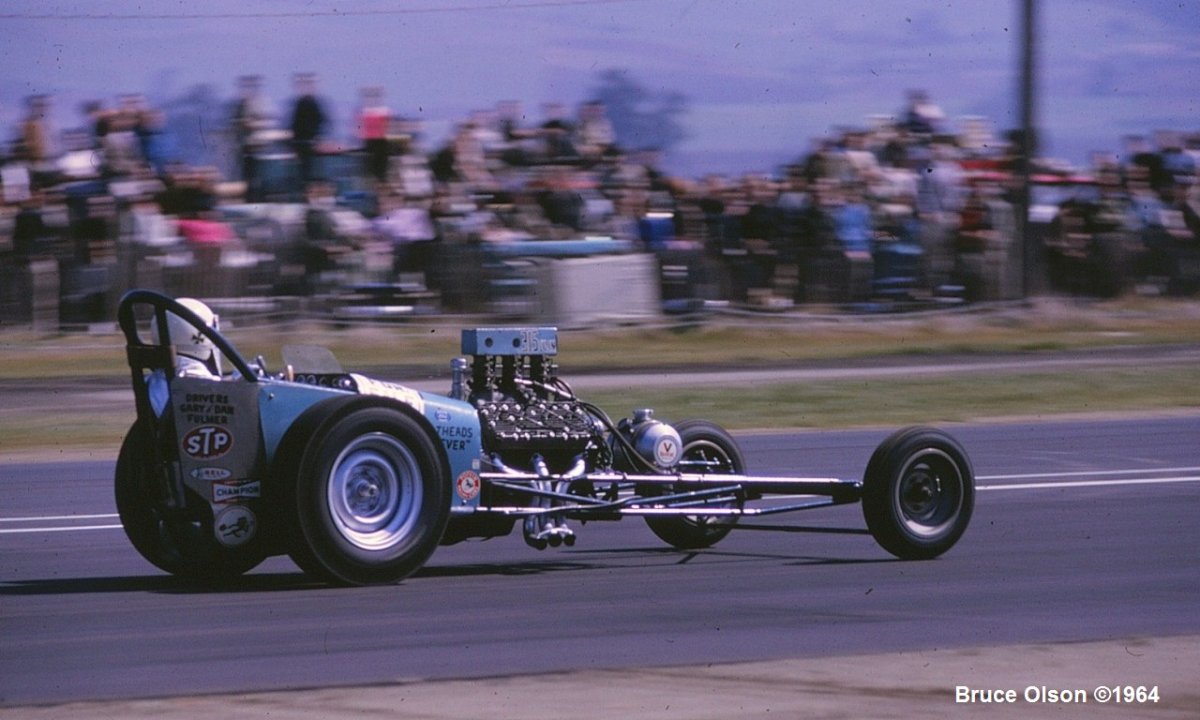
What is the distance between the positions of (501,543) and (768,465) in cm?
341

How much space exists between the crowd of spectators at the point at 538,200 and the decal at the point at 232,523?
1076cm

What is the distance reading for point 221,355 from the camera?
775 cm

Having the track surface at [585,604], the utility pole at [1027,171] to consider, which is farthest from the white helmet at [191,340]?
the utility pole at [1027,171]

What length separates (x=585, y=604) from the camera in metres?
7.32

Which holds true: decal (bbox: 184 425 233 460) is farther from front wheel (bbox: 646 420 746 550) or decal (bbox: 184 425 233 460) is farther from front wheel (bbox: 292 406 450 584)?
front wheel (bbox: 646 420 746 550)

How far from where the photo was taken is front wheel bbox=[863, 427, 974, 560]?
832 cm

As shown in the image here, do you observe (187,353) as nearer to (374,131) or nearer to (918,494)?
(918,494)

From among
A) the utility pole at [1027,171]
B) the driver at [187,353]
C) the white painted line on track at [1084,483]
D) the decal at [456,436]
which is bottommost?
the white painted line on track at [1084,483]

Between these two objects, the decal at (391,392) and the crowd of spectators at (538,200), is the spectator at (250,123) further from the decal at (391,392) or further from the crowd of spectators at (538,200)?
the decal at (391,392)

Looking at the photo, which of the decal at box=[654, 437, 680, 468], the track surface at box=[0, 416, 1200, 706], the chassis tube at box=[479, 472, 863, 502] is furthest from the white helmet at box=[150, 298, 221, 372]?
the decal at box=[654, 437, 680, 468]

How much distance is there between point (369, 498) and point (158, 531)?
1.05m

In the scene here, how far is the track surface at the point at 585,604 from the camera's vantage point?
6.28 metres

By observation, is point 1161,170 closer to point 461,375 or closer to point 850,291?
point 850,291

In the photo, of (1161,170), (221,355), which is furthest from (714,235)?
(221,355)
